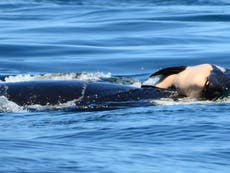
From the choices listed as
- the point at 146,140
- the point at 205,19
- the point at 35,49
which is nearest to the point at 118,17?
the point at 205,19

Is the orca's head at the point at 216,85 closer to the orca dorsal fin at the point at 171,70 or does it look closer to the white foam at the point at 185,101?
the white foam at the point at 185,101

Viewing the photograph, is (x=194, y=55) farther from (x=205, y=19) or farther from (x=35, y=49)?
(x=205, y=19)

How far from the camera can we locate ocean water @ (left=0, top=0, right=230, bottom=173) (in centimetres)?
835

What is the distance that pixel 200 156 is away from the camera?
8.49 m

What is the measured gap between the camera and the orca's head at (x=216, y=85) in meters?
10.9

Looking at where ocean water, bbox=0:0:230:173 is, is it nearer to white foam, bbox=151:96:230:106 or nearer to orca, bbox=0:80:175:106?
white foam, bbox=151:96:230:106

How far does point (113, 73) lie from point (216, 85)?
4.90 meters

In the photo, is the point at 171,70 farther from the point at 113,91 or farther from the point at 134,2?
the point at 134,2

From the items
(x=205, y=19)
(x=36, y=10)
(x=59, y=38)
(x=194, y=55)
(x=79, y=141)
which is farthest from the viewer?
(x=36, y=10)

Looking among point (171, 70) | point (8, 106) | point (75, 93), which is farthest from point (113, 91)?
point (8, 106)

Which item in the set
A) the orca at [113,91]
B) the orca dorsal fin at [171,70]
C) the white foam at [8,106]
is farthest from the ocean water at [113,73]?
the orca dorsal fin at [171,70]

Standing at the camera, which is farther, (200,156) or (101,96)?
(101,96)

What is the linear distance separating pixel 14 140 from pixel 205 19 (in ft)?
51.8

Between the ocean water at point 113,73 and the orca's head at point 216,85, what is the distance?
3.7 inches
